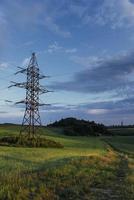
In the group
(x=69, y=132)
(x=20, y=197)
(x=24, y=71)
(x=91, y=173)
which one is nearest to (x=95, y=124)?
(x=69, y=132)

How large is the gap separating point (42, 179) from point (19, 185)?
2.93 meters

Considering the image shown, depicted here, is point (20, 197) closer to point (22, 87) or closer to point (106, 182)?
point (106, 182)

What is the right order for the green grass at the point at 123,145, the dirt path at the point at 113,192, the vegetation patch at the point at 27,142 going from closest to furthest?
the dirt path at the point at 113,192 → the vegetation patch at the point at 27,142 → the green grass at the point at 123,145

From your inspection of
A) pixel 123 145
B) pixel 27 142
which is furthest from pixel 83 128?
pixel 27 142

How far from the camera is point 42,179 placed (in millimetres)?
20062

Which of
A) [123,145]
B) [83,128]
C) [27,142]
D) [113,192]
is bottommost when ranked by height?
[113,192]

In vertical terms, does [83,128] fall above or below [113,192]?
above

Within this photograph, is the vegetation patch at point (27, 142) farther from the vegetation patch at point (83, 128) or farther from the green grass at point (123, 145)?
the vegetation patch at point (83, 128)

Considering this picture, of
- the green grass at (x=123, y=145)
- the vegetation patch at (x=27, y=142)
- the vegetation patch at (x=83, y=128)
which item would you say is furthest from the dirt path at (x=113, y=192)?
the vegetation patch at (x=83, y=128)

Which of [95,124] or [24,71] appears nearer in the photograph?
[24,71]

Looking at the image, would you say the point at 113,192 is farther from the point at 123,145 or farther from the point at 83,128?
the point at 83,128

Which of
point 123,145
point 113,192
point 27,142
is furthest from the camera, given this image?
point 123,145

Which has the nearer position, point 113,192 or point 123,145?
point 113,192

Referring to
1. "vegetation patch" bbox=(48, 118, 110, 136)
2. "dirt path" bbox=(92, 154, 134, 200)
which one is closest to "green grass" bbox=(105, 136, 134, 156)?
"vegetation patch" bbox=(48, 118, 110, 136)
